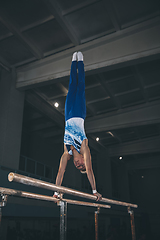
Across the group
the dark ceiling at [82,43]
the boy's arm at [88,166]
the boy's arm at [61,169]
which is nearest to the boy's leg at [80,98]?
the boy's arm at [88,166]

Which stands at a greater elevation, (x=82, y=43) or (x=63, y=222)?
(x=82, y=43)

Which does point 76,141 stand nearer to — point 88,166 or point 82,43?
point 88,166

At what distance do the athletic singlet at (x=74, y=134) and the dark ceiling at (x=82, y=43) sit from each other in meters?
3.59

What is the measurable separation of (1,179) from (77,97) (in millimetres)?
3715

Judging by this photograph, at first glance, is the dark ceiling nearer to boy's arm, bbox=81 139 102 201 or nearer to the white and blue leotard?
the white and blue leotard

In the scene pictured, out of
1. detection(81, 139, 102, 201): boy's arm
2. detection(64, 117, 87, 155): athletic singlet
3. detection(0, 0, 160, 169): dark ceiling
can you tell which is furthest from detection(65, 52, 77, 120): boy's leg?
detection(0, 0, 160, 169): dark ceiling

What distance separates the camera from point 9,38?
6480 mm

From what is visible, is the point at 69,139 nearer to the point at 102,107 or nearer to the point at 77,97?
the point at 77,97

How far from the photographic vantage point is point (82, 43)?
22.4 feet

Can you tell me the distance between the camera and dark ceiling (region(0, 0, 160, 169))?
5641mm

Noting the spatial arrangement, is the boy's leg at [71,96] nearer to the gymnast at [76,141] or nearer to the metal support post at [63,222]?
the gymnast at [76,141]

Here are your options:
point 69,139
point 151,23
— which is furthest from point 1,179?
point 151,23

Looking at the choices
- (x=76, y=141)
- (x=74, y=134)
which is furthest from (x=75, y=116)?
(x=76, y=141)

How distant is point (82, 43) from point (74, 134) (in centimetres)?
445
